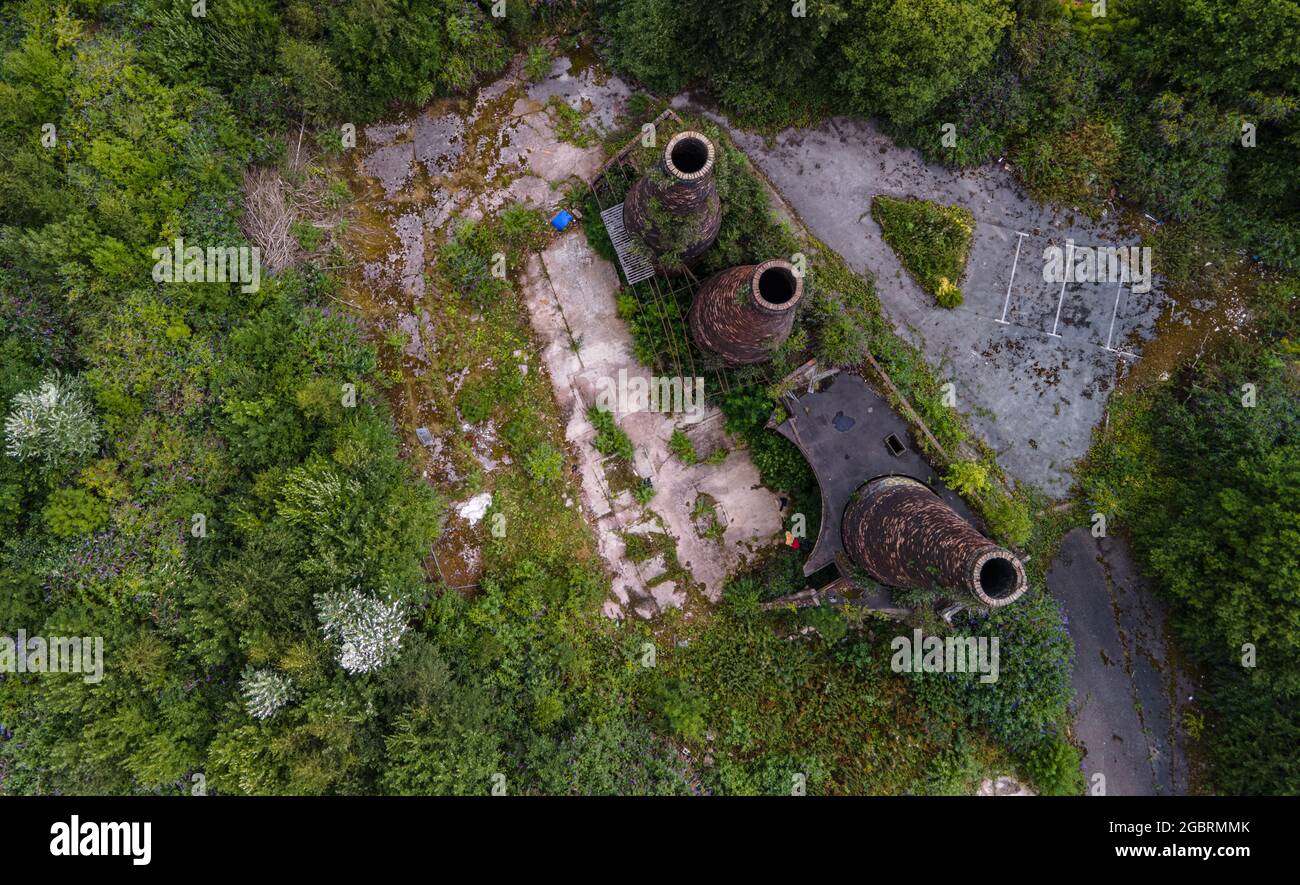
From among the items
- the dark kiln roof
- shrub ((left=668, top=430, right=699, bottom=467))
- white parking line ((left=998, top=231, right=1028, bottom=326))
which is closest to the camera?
the dark kiln roof

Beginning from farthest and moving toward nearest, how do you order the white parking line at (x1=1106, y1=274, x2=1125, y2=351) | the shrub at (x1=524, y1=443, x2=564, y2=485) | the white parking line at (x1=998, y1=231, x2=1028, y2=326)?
the white parking line at (x1=998, y1=231, x2=1028, y2=326) < the white parking line at (x1=1106, y1=274, x2=1125, y2=351) < the shrub at (x1=524, y1=443, x2=564, y2=485)

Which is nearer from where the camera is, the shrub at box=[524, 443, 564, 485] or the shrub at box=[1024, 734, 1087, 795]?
the shrub at box=[1024, 734, 1087, 795]

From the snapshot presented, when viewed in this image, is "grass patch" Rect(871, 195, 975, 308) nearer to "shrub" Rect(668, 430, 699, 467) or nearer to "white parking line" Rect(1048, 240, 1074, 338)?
"white parking line" Rect(1048, 240, 1074, 338)

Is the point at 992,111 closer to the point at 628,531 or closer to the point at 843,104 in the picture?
the point at 843,104

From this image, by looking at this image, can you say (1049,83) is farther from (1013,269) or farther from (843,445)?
(843,445)

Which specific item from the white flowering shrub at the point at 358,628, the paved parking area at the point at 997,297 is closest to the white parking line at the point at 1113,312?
the paved parking area at the point at 997,297

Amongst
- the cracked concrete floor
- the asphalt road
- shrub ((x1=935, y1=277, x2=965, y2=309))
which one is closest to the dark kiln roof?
the cracked concrete floor

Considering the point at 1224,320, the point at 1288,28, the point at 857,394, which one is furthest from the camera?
the point at 1224,320

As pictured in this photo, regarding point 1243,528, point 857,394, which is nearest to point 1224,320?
point 1243,528
